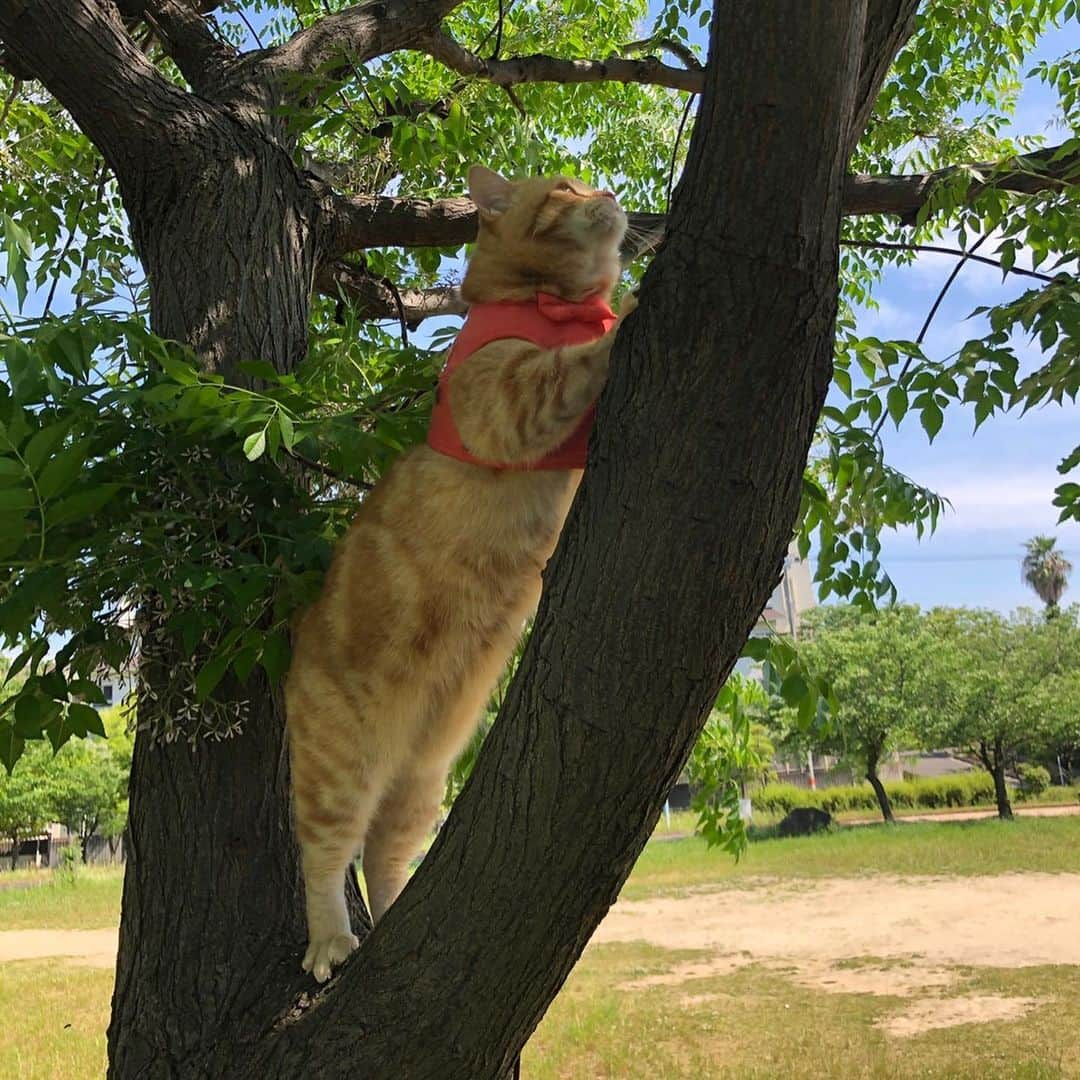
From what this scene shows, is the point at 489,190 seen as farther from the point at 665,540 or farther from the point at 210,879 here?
the point at 210,879

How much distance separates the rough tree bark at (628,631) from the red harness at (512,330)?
0.74m

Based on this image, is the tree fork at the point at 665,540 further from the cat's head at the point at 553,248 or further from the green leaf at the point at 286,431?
the cat's head at the point at 553,248

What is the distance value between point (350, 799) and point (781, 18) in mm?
1767

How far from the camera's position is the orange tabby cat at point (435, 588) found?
6.64ft

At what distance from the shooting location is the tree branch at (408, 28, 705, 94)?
13.1ft

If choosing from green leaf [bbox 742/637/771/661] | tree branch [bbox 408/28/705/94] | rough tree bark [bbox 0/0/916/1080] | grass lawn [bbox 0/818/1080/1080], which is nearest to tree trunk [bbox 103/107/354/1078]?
rough tree bark [bbox 0/0/916/1080]

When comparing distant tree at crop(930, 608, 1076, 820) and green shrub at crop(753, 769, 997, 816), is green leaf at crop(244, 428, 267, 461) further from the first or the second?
distant tree at crop(930, 608, 1076, 820)

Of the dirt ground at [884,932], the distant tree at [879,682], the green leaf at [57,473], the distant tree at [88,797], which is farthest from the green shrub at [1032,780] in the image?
the green leaf at [57,473]

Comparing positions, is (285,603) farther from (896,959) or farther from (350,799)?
(896,959)

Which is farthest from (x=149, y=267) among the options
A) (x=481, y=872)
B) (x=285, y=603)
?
(x=481, y=872)

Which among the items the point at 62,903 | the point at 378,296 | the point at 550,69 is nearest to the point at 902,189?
the point at 550,69

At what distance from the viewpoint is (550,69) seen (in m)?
4.07

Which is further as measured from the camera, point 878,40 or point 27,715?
point 27,715

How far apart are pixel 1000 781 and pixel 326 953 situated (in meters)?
16.6
